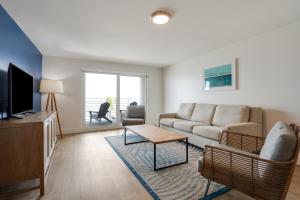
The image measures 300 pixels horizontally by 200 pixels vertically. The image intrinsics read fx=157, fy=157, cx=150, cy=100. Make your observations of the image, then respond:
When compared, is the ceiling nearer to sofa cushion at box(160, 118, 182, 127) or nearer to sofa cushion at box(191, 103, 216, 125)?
sofa cushion at box(191, 103, 216, 125)

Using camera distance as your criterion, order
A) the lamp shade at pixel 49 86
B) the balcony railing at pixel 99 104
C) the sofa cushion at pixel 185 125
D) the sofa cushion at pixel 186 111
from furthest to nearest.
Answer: the balcony railing at pixel 99 104
the sofa cushion at pixel 186 111
the lamp shade at pixel 49 86
the sofa cushion at pixel 185 125

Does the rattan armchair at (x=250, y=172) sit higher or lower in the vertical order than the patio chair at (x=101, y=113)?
lower

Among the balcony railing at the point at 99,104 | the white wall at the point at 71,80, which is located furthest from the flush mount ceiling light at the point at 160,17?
the balcony railing at the point at 99,104

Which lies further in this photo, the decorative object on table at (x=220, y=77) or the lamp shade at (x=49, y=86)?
the lamp shade at (x=49, y=86)

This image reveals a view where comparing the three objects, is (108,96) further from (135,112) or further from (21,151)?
(21,151)

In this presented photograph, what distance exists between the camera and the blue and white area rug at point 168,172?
168cm

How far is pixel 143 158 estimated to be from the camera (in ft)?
8.61

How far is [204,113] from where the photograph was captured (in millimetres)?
3561

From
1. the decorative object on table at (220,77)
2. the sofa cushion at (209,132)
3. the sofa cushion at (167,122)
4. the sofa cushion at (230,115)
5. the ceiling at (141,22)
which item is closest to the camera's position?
the ceiling at (141,22)

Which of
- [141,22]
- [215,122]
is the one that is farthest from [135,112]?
[141,22]

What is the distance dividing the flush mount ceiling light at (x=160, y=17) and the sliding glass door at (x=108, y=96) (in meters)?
3.03

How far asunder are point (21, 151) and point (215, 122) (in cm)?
314

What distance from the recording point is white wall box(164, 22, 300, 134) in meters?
2.44

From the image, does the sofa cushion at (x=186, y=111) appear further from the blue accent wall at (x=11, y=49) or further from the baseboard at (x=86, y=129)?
the blue accent wall at (x=11, y=49)
